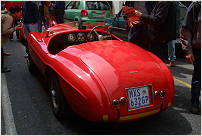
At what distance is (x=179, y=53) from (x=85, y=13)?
502 centimetres

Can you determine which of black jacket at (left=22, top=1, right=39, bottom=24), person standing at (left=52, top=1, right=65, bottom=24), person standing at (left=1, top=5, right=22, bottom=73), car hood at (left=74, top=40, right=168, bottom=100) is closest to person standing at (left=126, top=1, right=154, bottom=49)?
car hood at (left=74, top=40, right=168, bottom=100)

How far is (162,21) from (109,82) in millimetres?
1598

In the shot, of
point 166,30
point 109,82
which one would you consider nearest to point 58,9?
point 166,30

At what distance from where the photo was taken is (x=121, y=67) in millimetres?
3143

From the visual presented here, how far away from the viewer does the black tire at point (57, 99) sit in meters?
3.32

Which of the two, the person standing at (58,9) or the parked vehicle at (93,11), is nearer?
the person standing at (58,9)

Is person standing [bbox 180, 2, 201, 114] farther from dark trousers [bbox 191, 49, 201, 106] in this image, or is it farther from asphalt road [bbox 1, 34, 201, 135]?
asphalt road [bbox 1, 34, 201, 135]

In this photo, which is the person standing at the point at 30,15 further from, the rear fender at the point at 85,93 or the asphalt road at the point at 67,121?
the rear fender at the point at 85,93

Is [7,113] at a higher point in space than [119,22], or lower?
lower

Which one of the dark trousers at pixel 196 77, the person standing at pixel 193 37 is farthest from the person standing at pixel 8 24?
the dark trousers at pixel 196 77

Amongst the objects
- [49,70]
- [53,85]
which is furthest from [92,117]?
[49,70]

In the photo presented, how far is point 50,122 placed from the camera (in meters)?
3.52

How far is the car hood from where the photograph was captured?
295 cm

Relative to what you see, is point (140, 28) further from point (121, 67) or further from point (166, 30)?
point (121, 67)
